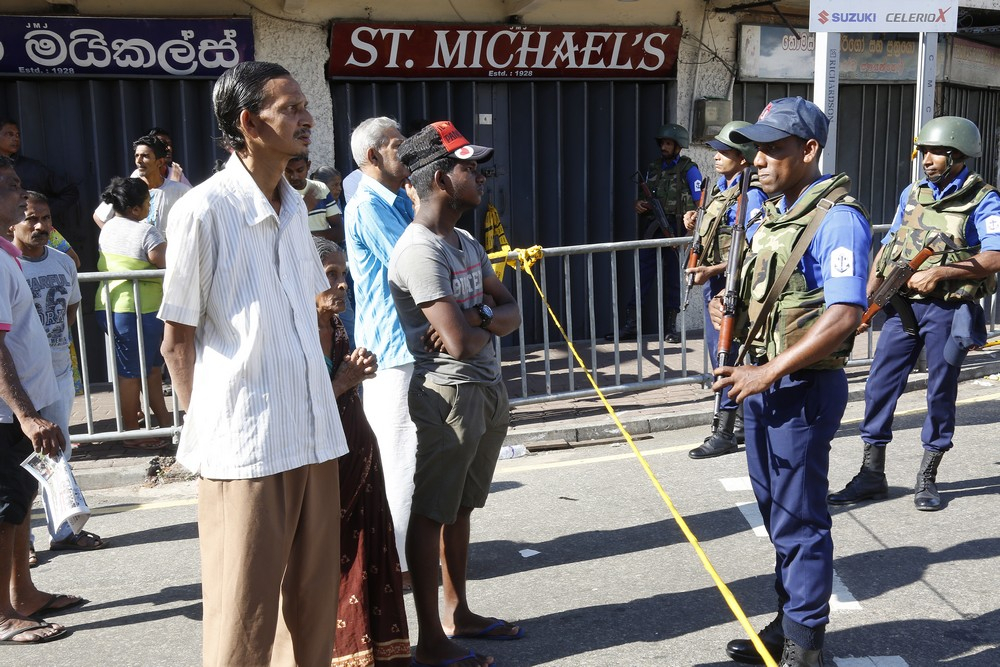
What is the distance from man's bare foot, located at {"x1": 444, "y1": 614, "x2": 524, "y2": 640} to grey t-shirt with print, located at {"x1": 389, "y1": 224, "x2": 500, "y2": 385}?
0.99m

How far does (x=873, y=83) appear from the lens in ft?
40.1

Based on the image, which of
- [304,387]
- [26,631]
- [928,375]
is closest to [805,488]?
Result: [304,387]

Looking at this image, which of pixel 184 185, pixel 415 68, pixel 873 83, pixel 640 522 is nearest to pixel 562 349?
pixel 415 68

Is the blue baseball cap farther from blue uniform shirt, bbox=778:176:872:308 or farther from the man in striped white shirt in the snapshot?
the man in striped white shirt

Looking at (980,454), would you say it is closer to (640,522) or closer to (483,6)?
(640,522)

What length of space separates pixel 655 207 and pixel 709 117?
4.25 ft

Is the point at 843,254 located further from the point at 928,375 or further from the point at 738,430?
the point at 738,430

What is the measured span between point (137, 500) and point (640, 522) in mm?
3107

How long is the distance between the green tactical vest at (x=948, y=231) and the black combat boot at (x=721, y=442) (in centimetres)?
158

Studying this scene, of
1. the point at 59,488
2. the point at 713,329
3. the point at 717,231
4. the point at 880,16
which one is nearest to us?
the point at 59,488

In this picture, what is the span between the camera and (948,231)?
220 inches

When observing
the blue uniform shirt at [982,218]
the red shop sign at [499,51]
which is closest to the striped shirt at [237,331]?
the blue uniform shirt at [982,218]

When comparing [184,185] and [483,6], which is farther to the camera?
[483,6]

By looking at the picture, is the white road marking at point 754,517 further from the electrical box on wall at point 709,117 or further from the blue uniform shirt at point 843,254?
the electrical box on wall at point 709,117
